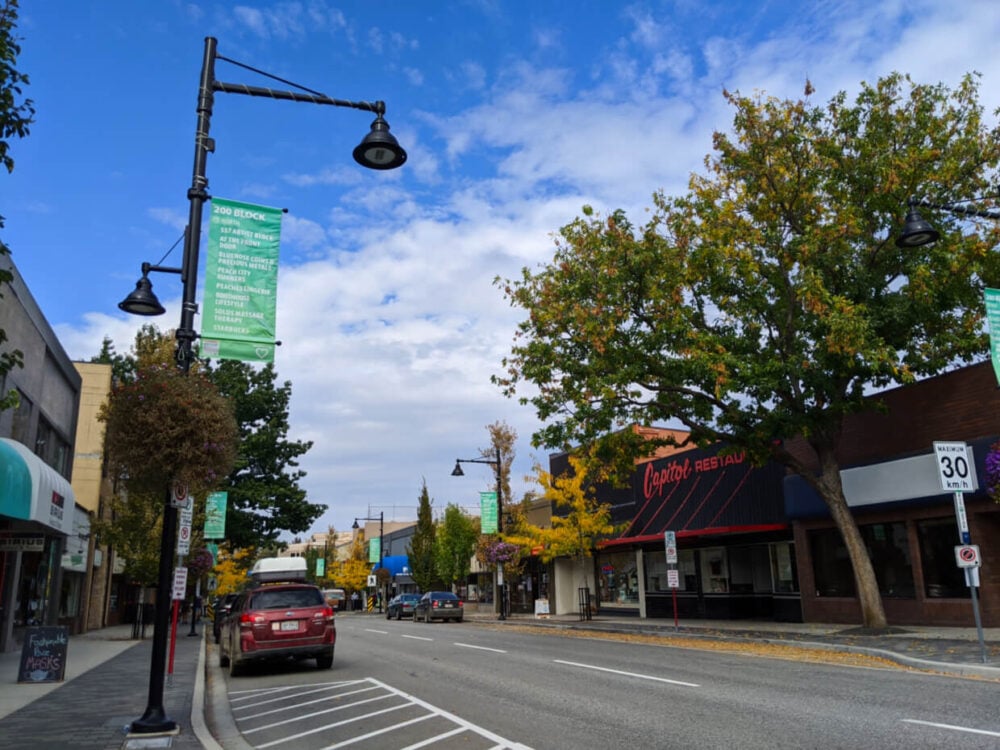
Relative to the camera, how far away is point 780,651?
1702 cm

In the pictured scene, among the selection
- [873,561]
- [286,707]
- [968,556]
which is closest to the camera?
[286,707]

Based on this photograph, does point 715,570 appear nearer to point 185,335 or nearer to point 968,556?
point 968,556

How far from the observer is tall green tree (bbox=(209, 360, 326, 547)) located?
4588 centimetres

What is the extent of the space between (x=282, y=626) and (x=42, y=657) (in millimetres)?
3992

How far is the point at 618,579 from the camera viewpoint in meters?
35.1

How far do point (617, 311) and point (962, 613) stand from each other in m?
11.0

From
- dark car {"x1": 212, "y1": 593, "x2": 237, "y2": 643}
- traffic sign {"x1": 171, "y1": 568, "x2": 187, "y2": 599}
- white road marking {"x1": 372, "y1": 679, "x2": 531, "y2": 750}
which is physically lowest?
white road marking {"x1": 372, "y1": 679, "x2": 531, "y2": 750}

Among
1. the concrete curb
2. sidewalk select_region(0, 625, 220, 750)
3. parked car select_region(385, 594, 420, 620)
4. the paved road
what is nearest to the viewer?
the paved road

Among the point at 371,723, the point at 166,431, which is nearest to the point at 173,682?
the point at 371,723

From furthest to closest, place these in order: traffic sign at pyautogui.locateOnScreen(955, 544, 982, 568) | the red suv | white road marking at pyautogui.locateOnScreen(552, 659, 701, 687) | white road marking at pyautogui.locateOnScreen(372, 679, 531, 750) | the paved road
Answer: the red suv → traffic sign at pyautogui.locateOnScreen(955, 544, 982, 568) → white road marking at pyautogui.locateOnScreen(552, 659, 701, 687) → the paved road → white road marking at pyautogui.locateOnScreen(372, 679, 531, 750)

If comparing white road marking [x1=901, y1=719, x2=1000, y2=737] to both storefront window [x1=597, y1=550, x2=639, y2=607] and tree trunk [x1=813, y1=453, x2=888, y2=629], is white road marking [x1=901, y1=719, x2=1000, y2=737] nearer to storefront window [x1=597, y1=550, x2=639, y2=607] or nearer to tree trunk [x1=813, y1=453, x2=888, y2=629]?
tree trunk [x1=813, y1=453, x2=888, y2=629]

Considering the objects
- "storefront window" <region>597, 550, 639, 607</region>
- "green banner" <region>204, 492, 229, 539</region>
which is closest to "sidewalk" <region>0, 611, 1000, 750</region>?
"green banner" <region>204, 492, 229, 539</region>

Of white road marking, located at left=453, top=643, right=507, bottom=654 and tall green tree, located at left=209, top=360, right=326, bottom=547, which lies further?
tall green tree, located at left=209, top=360, right=326, bottom=547

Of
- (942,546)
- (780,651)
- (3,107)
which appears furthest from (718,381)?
(3,107)
